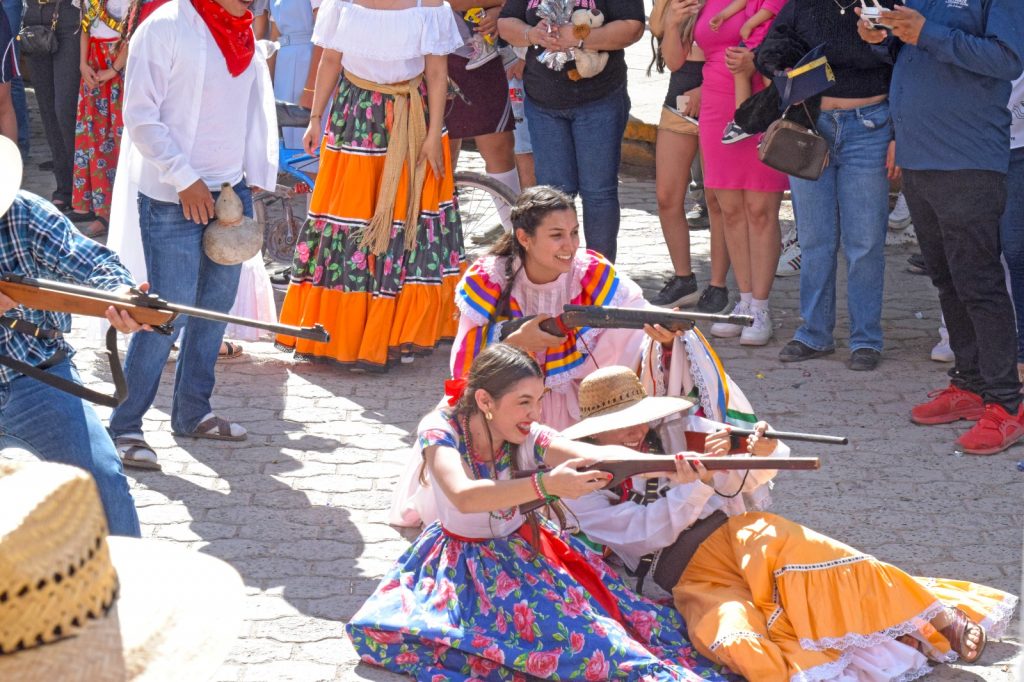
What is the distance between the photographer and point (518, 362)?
4344 mm

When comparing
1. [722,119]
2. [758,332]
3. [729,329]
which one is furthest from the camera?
[729,329]

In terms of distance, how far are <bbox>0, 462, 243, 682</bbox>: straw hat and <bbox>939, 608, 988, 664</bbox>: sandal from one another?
2553 millimetres

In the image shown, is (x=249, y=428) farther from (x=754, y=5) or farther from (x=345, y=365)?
(x=754, y=5)

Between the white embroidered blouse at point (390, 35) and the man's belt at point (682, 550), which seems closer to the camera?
the man's belt at point (682, 550)

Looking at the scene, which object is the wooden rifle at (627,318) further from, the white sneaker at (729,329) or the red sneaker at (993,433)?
the white sneaker at (729,329)

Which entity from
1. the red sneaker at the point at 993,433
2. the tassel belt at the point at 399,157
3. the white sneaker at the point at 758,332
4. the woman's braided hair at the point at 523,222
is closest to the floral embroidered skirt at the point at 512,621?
the woman's braided hair at the point at 523,222

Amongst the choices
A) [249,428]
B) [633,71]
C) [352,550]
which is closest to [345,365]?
[249,428]

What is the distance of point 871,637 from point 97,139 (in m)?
6.34

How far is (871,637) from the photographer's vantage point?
4.25 m

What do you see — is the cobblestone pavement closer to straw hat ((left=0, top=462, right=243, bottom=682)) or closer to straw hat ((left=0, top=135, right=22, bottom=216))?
straw hat ((left=0, top=135, right=22, bottom=216))

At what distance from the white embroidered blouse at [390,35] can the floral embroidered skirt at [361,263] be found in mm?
235

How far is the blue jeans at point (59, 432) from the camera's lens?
4.04 meters

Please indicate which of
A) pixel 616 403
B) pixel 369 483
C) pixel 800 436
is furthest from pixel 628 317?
pixel 369 483

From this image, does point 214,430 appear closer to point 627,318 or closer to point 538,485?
point 627,318
